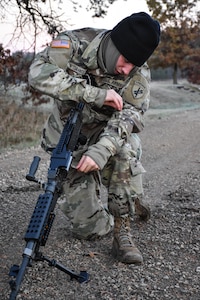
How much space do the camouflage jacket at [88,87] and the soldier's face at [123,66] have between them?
0.46ft

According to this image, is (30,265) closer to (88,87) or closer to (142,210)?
(88,87)

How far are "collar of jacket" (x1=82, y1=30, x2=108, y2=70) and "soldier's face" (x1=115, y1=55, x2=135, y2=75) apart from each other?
161 millimetres

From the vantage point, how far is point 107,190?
11.5 ft

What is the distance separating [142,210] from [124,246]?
2.33 ft

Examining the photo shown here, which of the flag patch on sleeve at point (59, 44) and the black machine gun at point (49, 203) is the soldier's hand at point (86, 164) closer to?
the black machine gun at point (49, 203)

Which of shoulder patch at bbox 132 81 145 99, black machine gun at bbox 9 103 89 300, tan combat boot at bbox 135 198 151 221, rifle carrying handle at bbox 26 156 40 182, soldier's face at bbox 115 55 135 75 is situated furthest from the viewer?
tan combat boot at bbox 135 198 151 221

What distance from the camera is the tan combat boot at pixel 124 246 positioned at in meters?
3.13

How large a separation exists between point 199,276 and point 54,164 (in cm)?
108

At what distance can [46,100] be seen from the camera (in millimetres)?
13203

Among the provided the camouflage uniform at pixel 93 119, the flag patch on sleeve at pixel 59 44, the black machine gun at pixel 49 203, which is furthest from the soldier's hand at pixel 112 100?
the flag patch on sleeve at pixel 59 44

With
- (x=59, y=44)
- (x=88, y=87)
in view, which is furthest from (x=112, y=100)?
(x=59, y=44)

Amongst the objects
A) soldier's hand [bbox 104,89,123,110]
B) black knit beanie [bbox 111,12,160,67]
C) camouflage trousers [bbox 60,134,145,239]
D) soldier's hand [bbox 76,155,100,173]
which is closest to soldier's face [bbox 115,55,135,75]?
black knit beanie [bbox 111,12,160,67]

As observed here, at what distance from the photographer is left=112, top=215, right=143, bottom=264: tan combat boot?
3.13 metres

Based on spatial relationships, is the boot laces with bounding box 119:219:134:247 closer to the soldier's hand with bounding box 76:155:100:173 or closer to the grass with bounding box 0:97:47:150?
the soldier's hand with bounding box 76:155:100:173
